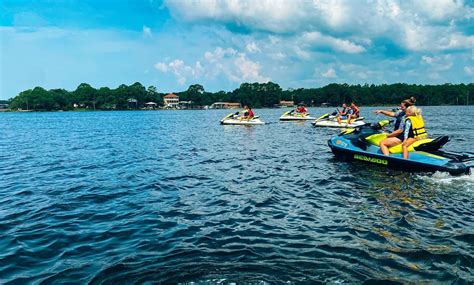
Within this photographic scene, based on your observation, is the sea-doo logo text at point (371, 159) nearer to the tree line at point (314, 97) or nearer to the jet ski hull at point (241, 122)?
the jet ski hull at point (241, 122)

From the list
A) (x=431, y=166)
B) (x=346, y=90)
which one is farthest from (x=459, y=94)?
(x=431, y=166)

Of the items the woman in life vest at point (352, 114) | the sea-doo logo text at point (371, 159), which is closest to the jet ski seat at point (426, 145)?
the sea-doo logo text at point (371, 159)

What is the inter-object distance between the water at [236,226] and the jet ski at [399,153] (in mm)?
323

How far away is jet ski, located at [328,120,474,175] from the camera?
11.5 m

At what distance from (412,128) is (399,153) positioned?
3.32 ft

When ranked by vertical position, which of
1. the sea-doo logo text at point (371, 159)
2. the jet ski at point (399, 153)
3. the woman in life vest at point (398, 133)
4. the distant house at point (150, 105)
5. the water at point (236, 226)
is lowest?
the water at point (236, 226)

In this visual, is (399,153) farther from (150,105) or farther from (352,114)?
(150,105)

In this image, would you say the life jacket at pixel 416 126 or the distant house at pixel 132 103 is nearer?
the life jacket at pixel 416 126

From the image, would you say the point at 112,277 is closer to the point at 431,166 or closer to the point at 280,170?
the point at 280,170

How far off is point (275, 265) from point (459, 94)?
187707 mm

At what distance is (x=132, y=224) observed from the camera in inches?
295

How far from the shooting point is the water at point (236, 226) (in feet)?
17.2

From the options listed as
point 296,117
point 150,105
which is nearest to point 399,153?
point 296,117

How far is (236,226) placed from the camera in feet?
23.7
